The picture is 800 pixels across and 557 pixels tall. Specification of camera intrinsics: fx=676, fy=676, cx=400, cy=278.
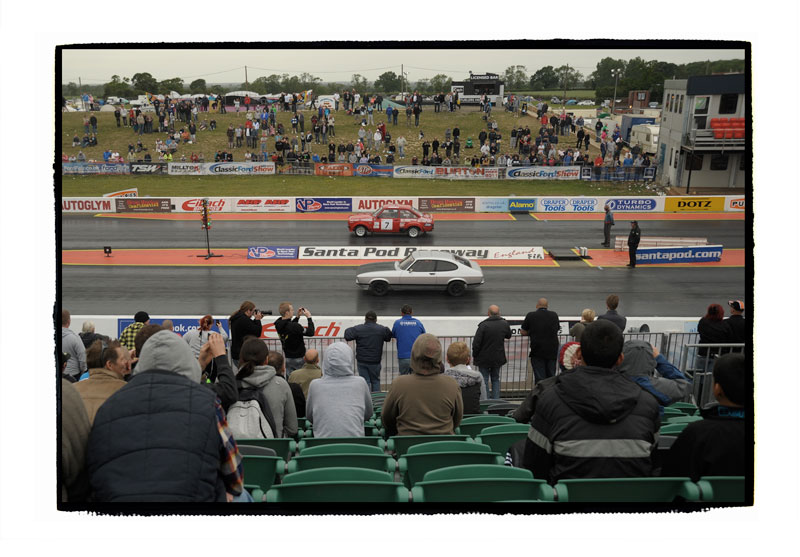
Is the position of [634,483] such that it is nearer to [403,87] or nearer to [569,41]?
[569,41]

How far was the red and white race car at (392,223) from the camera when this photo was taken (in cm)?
2736

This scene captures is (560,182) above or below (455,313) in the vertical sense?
above

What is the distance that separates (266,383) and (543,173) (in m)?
34.5

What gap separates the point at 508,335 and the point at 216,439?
7335 millimetres

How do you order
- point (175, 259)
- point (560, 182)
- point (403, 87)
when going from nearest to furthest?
point (175, 259) → point (560, 182) → point (403, 87)

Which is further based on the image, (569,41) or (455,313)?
(455,313)

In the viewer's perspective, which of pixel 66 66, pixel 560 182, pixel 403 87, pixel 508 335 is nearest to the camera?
pixel 66 66

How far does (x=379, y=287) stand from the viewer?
20.1 meters

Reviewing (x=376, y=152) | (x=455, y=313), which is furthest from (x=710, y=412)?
(x=376, y=152)

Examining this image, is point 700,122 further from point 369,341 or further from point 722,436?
point 722,436

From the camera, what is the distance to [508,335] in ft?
35.4

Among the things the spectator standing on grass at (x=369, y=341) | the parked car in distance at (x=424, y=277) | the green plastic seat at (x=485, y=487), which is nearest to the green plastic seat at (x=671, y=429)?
the green plastic seat at (x=485, y=487)

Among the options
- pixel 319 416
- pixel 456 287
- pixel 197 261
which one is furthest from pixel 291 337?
pixel 197 261

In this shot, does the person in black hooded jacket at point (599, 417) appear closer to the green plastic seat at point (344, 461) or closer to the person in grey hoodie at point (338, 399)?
the green plastic seat at point (344, 461)
